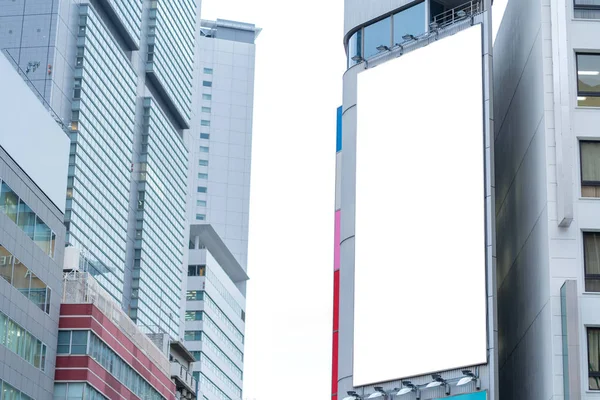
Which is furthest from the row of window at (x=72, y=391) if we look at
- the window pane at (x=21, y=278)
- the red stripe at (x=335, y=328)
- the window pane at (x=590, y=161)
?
the window pane at (x=590, y=161)

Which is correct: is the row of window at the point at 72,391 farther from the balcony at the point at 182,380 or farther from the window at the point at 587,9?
the balcony at the point at 182,380

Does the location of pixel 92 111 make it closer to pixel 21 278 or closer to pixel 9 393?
pixel 21 278

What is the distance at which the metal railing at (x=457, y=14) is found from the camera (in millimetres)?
59344

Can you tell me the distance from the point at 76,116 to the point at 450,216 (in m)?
125

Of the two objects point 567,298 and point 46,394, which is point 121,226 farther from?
point 567,298

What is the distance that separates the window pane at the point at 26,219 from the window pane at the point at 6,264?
296 cm

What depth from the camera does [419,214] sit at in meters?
57.0

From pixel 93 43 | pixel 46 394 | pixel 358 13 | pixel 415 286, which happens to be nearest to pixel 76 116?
pixel 93 43

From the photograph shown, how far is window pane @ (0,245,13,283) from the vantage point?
75.2 m

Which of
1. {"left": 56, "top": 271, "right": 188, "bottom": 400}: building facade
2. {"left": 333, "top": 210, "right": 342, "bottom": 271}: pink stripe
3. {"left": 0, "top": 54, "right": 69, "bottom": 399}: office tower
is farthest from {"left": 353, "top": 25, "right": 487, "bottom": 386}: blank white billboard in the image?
{"left": 56, "top": 271, "right": 188, "bottom": 400}: building facade

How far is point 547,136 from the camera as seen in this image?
5116 centimetres

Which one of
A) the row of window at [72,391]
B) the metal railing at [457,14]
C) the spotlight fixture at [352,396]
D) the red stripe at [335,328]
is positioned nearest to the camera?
the spotlight fixture at [352,396]

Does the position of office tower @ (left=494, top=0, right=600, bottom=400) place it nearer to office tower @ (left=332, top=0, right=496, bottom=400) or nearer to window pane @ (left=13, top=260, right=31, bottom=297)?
office tower @ (left=332, top=0, right=496, bottom=400)

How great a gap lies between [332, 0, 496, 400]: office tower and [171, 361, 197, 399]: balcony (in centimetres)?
8919
